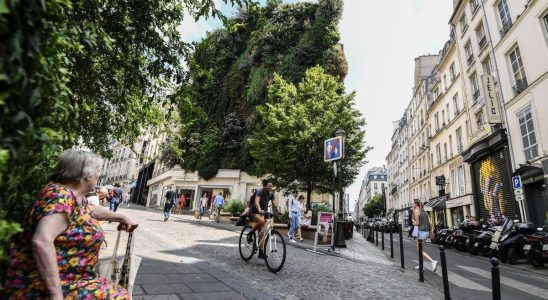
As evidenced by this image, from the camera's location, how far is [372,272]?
22.4 feet

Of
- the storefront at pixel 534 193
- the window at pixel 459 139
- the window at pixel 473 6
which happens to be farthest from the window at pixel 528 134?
the window at pixel 459 139

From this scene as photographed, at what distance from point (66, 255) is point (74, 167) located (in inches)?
21.1

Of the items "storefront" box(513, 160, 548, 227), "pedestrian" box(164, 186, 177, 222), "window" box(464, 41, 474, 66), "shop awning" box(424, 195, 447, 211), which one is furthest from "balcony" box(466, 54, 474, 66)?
"pedestrian" box(164, 186, 177, 222)

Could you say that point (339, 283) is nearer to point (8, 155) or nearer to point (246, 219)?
point (246, 219)

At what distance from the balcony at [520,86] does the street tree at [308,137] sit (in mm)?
7733

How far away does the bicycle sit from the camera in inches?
224

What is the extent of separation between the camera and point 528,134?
14516 millimetres

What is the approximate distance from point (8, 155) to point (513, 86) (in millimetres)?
20321

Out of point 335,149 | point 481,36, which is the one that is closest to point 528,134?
point 481,36

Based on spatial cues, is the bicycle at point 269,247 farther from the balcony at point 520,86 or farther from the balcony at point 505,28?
the balcony at point 505,28

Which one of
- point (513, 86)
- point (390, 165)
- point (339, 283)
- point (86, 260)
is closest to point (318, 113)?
point (513, 86)

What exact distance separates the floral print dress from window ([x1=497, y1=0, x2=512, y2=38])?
21056 millimetres

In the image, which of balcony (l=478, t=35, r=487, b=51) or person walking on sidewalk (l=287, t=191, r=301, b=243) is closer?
person walking on sidewalk (l=287, t=191, r=301, b=243)

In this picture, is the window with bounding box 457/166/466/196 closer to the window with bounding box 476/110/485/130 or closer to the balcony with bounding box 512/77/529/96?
the window with bounding box 476/110/485/130
